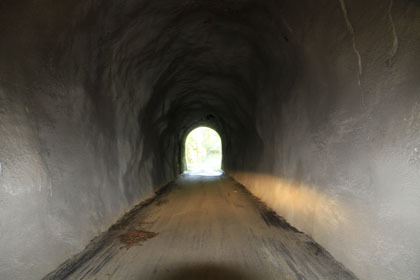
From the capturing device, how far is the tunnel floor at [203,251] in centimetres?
294

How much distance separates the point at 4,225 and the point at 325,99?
4.13m

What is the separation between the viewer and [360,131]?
3.00 m

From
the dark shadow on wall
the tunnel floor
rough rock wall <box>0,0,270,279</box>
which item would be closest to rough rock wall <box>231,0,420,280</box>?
the tunnel floor

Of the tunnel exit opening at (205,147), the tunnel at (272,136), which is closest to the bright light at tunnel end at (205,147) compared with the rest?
A: the tunnel exit opening at (205,147)

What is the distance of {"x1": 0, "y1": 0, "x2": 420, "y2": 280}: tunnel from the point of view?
2.52m

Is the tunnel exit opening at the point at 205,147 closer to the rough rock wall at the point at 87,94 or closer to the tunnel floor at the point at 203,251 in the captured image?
the rough rock wall at the point at 87,94

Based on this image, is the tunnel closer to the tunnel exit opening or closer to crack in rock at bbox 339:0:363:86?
crack in rock at bbox 339:0:363:86

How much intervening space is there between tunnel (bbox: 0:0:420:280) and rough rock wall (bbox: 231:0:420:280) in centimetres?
2

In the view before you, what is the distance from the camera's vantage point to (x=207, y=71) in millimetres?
8906

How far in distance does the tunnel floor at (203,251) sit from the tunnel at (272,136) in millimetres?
26

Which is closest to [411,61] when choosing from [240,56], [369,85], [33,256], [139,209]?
[369,85]

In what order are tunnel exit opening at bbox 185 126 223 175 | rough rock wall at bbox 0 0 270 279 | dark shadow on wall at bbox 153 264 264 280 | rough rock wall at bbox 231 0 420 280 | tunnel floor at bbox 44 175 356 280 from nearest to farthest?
rough rock wall at bbox 231 0 420 280 → rough rock wall at bbox 0 0 270 279 → dark shadow on wall at bbox 153 264 264 280 → tunnel floor at bbox 44 175 356 280 → tunnel exit opening at bbox 185 126 223 175

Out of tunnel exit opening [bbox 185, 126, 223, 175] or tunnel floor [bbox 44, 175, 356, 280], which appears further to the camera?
tunnel exit opening [bbox 185, 126, 223, 175]

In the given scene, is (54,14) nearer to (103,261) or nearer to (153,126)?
(103,261)
